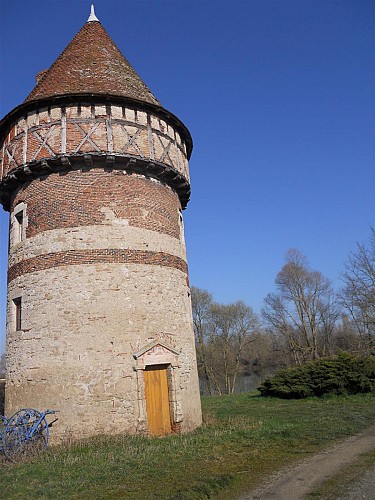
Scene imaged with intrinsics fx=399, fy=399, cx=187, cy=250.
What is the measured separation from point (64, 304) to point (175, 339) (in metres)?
3.39

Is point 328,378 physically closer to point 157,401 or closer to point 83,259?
point 157,401

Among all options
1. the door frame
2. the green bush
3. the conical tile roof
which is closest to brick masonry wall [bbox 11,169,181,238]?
the conical tile roof

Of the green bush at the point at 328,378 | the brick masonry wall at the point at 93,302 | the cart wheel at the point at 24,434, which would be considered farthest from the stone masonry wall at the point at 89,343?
the green bush at the point at 328,378

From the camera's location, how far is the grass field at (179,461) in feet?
21.6

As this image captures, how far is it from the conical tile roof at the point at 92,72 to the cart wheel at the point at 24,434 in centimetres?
902

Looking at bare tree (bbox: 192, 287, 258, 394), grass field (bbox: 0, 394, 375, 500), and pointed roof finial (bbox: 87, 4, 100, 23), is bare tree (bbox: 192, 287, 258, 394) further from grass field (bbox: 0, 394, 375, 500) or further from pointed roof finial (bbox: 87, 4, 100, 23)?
pointed roof finial (bbox: 87, 4, 100, 23)

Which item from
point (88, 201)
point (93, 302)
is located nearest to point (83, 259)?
point (93, 302)

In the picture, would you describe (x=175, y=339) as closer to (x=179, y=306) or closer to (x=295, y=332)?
(x=179, y=306)

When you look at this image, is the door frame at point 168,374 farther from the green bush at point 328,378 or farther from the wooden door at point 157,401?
the green bush at point 328,378

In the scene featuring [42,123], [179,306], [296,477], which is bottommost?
[296,477]

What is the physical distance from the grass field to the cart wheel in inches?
17.0

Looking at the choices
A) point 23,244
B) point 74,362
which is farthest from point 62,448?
point 23,244

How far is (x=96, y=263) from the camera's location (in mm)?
11203

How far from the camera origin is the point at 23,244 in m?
12.0
